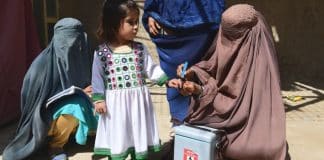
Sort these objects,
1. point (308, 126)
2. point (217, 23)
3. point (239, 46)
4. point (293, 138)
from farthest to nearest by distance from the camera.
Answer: point (308, 126) < point (293, 138) < point (217, 23) < point (239, 46)

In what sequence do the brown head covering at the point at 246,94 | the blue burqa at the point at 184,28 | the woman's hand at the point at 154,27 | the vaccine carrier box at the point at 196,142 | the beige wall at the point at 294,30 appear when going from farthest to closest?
the beige wall at the point at 294,30, the woman's hand at the point at 154,27, the blue burqa at the point at 184,28, the brown head covering at the point at 246,94, the vaccine carrier box at the point at 196,142

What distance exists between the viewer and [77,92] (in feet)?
12.2

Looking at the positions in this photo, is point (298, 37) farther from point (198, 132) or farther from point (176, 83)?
point (198, 132)

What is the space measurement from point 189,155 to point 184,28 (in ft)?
3.11

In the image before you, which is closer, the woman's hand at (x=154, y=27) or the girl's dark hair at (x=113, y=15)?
the girl's dark hair at (x=113, y=15)

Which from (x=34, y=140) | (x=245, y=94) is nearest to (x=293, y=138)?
(x=245, y=94)

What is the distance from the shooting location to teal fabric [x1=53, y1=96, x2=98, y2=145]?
3719 millimetres

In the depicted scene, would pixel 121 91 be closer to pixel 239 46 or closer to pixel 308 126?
pixel 239 46

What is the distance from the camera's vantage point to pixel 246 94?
10.7 feet

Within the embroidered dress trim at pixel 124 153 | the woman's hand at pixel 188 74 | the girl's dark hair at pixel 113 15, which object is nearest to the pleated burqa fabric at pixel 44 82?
the girl's dark hair at pixel 113 15

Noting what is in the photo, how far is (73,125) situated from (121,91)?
0.67 metres

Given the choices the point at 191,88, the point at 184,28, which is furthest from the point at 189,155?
the point at 184,28

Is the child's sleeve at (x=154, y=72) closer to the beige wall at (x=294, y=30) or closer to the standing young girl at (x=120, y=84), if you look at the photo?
the standing young girl at (x=120, y=84)

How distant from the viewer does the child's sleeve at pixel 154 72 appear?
339 cm
